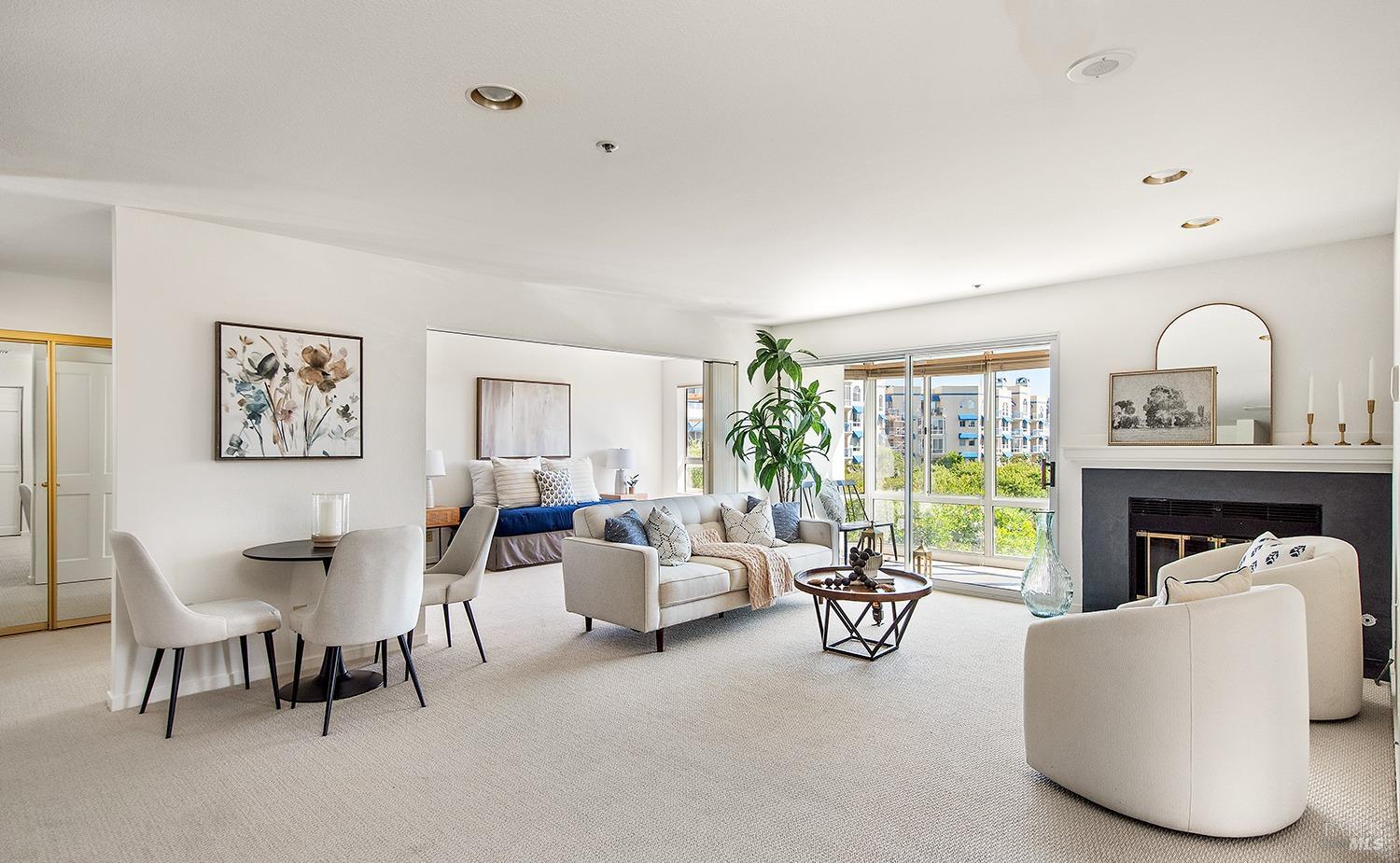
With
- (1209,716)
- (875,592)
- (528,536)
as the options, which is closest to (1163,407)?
(875,592)

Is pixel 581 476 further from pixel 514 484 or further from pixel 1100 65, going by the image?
pixel 1100 65

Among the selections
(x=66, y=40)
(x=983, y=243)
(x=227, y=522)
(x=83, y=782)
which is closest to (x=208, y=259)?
(x=227, y=522)

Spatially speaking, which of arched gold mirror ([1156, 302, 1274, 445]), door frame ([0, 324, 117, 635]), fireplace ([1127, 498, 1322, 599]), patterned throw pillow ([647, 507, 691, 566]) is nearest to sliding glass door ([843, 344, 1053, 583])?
fireplace ([1127, 498, 1322, 599])

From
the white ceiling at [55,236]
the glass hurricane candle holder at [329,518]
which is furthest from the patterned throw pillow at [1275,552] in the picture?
the white ceiling at [55,236]

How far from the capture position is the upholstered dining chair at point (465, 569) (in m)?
4.19

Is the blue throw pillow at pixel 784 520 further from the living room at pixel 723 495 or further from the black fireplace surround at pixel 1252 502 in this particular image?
the black fireplace surround at pixel 1252 502

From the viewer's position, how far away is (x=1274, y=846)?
2.34 m

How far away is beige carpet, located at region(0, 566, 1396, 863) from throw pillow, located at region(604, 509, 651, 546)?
0.76m

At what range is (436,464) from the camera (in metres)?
7.41

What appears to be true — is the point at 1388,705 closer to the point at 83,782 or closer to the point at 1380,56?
the point at 1380,56

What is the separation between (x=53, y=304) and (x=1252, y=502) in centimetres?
788

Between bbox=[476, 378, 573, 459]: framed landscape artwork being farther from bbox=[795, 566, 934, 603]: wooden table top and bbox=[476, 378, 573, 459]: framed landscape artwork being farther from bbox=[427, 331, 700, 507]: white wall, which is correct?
bbox=[795, 566, 934, 603]: wooden table top

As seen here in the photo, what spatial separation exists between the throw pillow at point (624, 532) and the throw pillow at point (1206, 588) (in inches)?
116

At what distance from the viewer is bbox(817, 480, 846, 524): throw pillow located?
6.85m
